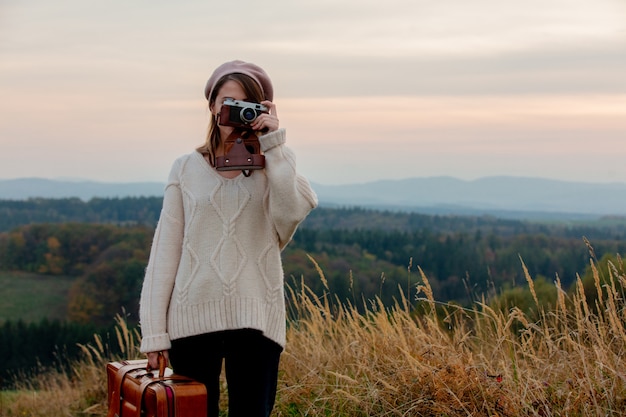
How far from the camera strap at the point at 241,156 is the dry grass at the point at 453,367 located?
1266mm

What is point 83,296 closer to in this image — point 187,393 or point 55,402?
point 55,402

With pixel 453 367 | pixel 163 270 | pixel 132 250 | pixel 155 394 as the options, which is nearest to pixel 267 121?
pixel 163 270

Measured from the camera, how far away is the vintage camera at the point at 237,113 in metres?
2.62

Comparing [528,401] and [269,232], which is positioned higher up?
[269,232]

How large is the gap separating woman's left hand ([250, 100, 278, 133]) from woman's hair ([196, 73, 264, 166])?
0.05 m

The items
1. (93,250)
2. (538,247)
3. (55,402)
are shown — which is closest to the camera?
(55,402)

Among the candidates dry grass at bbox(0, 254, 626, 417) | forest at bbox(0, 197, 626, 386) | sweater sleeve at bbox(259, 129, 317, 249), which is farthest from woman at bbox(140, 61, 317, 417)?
forest at bbox(0, 197, 626, 386)

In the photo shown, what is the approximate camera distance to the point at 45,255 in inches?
2475

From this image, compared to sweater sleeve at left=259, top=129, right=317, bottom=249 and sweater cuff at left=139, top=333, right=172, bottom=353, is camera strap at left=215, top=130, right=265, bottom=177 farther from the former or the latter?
sweater cuff at left=139, top=333, right=172, bottom=353

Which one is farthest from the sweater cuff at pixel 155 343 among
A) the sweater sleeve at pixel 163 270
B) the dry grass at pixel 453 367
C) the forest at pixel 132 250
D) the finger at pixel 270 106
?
the forest at pixel 132 250

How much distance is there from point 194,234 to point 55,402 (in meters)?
4.02

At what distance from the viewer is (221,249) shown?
2670 millimetres

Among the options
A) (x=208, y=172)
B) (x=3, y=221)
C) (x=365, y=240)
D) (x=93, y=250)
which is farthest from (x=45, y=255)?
(x=208, y=172)

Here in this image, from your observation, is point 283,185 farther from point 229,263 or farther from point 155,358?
point 155,358
